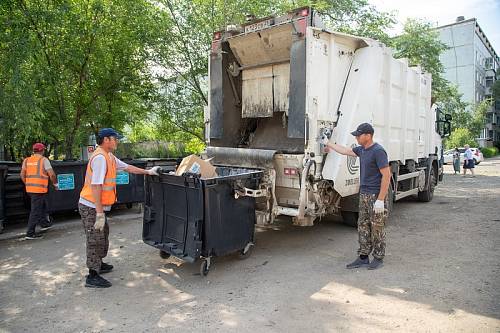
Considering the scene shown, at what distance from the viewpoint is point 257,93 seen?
5.89 metres

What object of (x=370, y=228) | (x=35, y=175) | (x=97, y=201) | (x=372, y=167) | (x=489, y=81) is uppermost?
(x=489, y=81)

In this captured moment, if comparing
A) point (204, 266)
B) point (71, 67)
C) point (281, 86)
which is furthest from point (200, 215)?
point (71, 67)

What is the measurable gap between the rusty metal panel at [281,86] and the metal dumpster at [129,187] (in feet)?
11.2

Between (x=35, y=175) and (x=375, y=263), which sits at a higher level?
(x=35, y=175)

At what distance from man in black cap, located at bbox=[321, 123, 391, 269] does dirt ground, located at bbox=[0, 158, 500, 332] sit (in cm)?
23

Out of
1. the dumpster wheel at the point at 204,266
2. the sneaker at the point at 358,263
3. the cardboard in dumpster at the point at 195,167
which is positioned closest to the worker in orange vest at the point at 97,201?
the cardboard in dumpster at the point at 195,167

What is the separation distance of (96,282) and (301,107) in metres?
3.01

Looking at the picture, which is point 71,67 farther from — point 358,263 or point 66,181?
point 358,263

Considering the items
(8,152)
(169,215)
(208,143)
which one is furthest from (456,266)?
(8,152)

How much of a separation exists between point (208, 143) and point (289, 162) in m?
1.71

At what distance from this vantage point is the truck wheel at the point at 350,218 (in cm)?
600

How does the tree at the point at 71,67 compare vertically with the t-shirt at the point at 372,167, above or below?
above

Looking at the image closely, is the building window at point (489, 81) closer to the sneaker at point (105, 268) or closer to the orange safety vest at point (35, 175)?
the orange safety vest at point (35, 175)

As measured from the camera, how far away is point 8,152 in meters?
11.7
